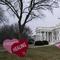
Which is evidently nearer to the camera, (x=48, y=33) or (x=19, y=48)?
(x=19, y=48)

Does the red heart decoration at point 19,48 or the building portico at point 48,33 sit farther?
the building portico at point 48,33

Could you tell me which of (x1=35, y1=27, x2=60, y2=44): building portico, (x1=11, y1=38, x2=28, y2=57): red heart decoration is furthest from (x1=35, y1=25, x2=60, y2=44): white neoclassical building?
(x1=11, y1=38, x2=28, y2=57): red heart decoration

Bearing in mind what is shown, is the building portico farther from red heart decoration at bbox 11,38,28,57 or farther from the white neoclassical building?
red heart decoration at bbox 11,38,28,57

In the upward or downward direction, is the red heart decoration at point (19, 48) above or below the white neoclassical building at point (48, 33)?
above

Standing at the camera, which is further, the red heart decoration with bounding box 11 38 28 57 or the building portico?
the building portico

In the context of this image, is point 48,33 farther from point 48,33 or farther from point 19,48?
point 19,48

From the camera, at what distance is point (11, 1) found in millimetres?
39000

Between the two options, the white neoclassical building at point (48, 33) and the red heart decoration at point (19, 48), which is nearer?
the red heart decoration at point (19, 48)

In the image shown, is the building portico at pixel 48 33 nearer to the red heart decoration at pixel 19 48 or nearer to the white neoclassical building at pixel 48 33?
the white neoclassical building at pixel 48 33

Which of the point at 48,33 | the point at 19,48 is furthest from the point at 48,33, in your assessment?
the point at 19,48

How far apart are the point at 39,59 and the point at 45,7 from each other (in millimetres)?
20389

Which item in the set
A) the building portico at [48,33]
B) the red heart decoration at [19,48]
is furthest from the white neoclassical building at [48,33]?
the red heart decoration at [19,48]

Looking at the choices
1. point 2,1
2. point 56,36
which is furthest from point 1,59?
point 56,36

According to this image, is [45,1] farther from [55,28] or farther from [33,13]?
[55,28]
